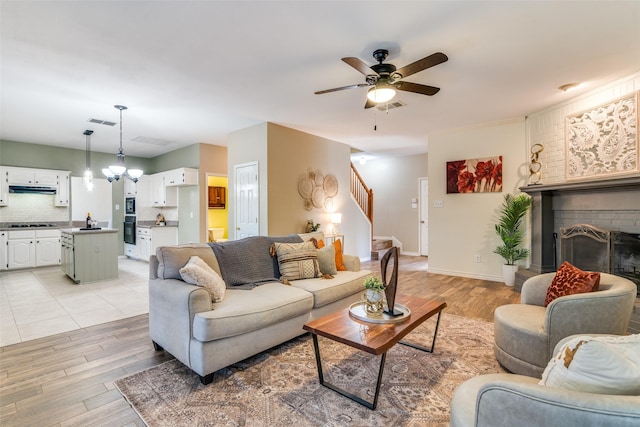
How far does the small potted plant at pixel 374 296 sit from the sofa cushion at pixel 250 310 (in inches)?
26.3

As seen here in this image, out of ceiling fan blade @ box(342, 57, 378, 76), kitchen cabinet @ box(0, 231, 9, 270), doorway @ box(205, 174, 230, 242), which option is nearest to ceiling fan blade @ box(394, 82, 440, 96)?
ceiling fan blade @ box(342, 57, 378, 76)

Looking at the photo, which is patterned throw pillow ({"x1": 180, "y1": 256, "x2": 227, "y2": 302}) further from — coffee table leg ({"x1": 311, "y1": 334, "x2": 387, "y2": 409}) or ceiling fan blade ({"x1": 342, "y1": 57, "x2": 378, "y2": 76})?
ceiling fan blade ({"x1": 342, "y1": 57, "x2": 378, "y2": 76})

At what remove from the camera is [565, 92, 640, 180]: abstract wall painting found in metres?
3.47

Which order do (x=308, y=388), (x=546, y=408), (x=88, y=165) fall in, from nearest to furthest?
1. (x=546, y=408)
2. (x=308, y=388)
3. (x=88, y=165)

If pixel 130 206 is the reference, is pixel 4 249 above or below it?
below

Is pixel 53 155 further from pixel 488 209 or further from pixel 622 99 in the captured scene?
pixel 622 99

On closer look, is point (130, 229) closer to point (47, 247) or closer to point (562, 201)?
point (47, 247)

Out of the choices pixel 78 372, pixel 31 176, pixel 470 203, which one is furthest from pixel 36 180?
pixel 470 203

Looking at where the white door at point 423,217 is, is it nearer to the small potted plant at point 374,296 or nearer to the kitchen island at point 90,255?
the small potted plant at point 374,296

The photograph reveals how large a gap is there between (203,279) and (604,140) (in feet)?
16.0

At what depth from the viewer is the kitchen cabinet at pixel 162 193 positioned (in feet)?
24.3

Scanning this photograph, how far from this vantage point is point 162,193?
7.48 m

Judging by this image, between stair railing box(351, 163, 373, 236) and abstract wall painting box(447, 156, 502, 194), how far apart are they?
2.31 m

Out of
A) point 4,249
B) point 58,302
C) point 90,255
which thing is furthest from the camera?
point 4,249
